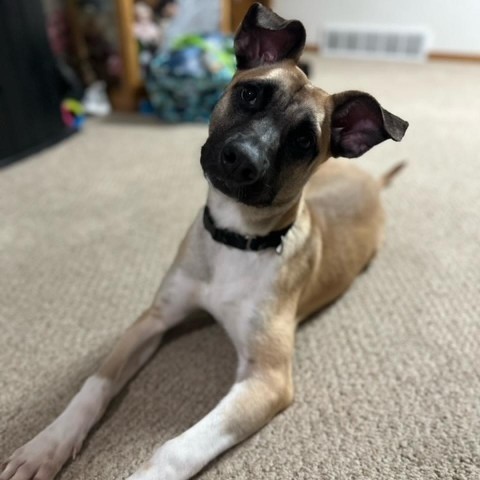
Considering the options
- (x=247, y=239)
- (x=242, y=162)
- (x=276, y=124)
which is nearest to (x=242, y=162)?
(x=242, y=162)

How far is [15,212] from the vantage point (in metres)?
2.21

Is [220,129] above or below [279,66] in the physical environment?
below

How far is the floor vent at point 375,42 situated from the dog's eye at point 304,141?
4.33 m

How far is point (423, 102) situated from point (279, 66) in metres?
2.75

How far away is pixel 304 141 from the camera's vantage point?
1.27 meters

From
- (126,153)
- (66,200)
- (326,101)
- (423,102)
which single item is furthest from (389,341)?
(423,102)

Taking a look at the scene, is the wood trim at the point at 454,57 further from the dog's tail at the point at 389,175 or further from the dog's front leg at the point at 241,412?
the dog's front leg at the point at 241,412

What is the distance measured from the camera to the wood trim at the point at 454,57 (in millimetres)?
5020

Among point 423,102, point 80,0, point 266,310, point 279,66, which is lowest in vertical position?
point 423,102

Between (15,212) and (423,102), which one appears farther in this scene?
(423,102)

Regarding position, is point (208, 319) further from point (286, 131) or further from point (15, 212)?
point (15, 212)

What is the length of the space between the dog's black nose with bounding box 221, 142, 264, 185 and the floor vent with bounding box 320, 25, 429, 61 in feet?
14.7

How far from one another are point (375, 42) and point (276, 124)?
4422 millimetres

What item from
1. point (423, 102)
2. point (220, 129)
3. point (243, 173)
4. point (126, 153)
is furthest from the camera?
point (423, 102)
